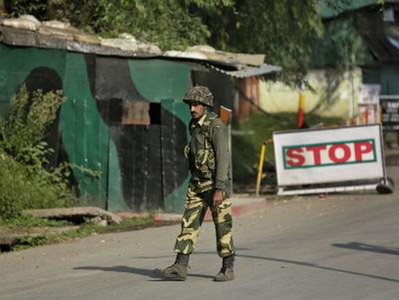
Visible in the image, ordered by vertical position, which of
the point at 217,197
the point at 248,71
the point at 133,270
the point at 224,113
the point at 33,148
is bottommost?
the point at 133,270

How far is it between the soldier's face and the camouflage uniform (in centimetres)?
5

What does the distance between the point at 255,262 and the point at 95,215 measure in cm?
446

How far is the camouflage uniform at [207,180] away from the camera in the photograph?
8.47 metres

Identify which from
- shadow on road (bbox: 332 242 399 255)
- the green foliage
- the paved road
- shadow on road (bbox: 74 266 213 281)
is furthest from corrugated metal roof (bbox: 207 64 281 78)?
shadow on road (bbox: 74 266 213 281)

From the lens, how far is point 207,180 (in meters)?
8.57

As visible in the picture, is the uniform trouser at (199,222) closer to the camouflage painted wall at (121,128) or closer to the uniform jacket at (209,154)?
the uniform jacket at (209,154)

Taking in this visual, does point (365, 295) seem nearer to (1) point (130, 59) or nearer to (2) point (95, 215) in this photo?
(2) point (95, 215)

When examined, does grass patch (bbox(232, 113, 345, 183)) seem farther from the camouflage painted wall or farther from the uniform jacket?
the uniform jacket

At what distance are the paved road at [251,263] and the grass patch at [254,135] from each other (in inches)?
318

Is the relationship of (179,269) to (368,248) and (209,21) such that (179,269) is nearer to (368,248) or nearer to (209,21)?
(368,248)

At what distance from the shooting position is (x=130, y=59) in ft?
49.1

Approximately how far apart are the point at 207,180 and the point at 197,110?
662 mm

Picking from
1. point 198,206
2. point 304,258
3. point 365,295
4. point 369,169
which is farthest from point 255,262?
point 369,169

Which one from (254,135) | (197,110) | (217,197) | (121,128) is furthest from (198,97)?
(254,135)
